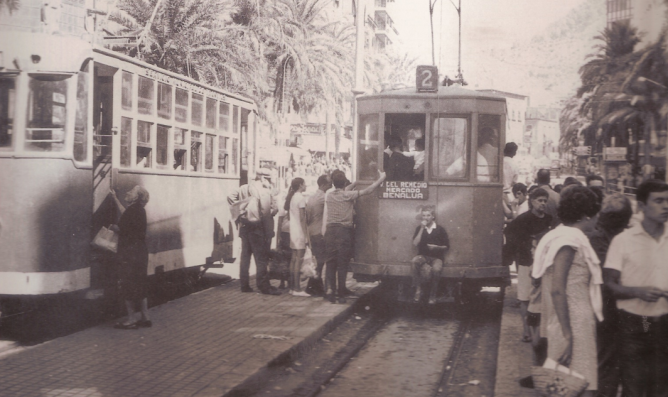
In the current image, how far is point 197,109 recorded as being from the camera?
11758mm

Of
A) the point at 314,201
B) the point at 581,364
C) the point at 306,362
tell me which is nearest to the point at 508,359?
the point at 306,362

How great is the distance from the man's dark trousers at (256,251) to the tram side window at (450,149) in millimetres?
2502

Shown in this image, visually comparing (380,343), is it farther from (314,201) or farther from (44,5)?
(44,5)

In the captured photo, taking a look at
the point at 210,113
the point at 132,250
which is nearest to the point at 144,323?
the point at 132,250

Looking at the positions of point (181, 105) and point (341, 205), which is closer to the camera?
point (341, 205)

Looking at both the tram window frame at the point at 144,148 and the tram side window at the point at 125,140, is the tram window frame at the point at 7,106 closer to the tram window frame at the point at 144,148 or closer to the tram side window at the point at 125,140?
the tram side window at the point at 125,140

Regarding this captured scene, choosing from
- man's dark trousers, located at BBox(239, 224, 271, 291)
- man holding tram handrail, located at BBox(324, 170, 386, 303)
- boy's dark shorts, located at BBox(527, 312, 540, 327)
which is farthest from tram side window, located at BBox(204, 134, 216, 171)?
boy's dark shorts, located at BBox(527, 312, 540, 327)

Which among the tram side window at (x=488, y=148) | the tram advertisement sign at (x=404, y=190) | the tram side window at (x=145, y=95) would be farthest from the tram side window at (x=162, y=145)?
the tram side window at (x=488, y=148)

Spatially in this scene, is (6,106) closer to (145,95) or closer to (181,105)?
(145,95)

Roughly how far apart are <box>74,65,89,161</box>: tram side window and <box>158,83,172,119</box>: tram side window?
1.98m

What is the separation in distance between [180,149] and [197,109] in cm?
83

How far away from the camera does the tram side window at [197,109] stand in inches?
458

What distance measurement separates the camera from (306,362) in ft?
25.6

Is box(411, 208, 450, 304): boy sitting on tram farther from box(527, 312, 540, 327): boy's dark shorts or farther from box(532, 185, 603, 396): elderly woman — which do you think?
box(532, 185, 603, 396): elderly woman
